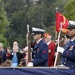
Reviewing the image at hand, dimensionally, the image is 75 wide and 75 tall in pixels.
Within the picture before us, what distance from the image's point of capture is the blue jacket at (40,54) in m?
10.1

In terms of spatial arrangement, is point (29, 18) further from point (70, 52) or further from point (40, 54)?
point (70, 52)

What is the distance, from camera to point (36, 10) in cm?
7638

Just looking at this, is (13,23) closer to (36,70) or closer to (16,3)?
(16,3)

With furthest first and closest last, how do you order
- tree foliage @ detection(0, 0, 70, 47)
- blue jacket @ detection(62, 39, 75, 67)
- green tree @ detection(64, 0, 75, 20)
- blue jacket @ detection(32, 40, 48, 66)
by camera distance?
tree foliage @ detection(0, 0, 70, 47), green tree @ detection(64, 0, 75, 20), blue jacket @ detection(32, 40, 48, 66), blue jacket @ detection(62, 39, 75, 67)

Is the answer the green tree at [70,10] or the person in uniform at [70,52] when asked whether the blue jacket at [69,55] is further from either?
the green tree at [70,10]

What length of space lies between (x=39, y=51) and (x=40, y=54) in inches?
3.1

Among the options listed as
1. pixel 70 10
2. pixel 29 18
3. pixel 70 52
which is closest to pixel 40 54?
pixel 70 52

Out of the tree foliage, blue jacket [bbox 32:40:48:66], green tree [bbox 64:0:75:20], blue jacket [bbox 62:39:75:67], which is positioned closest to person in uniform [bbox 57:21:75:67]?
blue jacket [bbox 62:39:75:67]

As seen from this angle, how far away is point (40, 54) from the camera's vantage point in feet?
33.5

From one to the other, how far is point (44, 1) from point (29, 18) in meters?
10.4

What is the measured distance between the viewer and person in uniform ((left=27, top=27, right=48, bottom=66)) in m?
10.1

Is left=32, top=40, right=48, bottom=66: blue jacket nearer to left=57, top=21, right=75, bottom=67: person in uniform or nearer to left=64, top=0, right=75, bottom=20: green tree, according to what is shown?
left=57, top=21, right=75, bottom=67: person in uniform

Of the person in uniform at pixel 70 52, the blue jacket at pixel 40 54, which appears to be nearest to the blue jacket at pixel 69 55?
the person in uniform at pixel 70 52

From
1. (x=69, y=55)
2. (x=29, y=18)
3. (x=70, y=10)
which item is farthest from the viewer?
(x=29, y=18)
